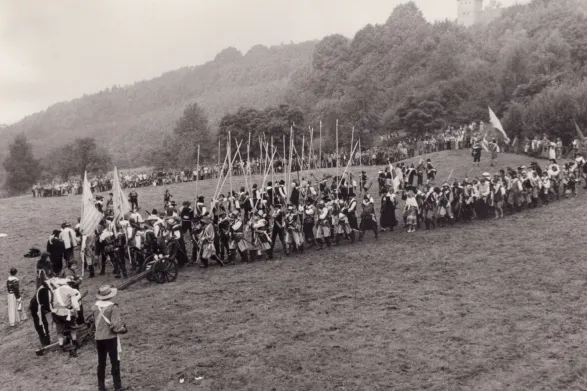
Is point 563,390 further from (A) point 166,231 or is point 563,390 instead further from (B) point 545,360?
(A) point 166,231

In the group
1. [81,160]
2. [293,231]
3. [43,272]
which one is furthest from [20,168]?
[43,272]

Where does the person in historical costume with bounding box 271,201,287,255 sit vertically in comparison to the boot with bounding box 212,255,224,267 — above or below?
above

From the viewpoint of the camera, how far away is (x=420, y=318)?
36.6 ft

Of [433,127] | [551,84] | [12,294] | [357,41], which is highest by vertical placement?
[357,41]

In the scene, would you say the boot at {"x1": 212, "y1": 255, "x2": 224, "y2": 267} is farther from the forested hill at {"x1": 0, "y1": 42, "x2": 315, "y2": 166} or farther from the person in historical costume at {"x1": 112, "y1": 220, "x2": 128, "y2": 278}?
the forested hill at {"x1": 0, "y1": 42, "x2": 315, "y2": 166}

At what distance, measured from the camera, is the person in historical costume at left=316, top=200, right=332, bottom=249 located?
1778 cm

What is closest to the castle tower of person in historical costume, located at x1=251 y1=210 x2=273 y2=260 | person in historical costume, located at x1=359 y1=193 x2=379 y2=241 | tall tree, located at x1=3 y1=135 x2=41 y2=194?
tall tree, located at x1=3 y1=135 x2=41 y2=194

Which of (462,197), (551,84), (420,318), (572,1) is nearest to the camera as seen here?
(420,318)

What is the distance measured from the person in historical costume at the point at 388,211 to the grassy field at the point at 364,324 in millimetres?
2091

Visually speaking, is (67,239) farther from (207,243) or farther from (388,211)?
(388,211)

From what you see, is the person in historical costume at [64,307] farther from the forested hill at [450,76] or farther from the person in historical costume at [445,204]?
→ the forested hill at [450,76]

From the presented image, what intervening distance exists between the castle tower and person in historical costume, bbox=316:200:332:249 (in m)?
119

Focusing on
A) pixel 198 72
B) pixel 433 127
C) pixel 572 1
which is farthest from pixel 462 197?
pixel 198 72

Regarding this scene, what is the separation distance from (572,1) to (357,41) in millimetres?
37196
